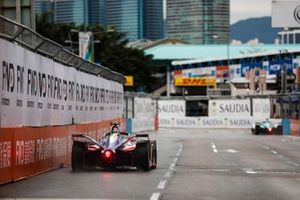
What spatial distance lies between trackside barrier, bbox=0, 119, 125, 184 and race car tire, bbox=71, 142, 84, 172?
0.78 meters

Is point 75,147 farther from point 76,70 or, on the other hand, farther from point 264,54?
point 264,54

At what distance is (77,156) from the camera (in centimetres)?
1834

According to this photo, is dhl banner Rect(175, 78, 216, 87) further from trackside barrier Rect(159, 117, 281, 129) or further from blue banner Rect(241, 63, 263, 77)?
trackside barrier Rect(159, 117, 281, 129)

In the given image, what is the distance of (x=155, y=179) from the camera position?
16547mm

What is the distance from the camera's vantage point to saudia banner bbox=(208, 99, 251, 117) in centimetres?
7919

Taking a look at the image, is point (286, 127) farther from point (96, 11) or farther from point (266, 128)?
point (96, 11)

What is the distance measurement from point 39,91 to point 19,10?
518 centimetres

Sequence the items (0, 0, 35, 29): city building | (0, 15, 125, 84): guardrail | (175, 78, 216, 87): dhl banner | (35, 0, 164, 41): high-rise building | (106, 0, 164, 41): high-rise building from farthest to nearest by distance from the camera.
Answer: (175, 78, 216, 87): dhl banner, (106, 0, 164, 41): high-rise building, (35, 0, 164, 41): high-rise building, (0, 0, 35, 29): city building, (0, 15, 125, 84): guardrail

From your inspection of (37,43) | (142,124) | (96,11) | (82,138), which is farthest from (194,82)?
(37,43)

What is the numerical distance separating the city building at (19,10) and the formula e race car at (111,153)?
605 cm

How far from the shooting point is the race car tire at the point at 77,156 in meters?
18.3

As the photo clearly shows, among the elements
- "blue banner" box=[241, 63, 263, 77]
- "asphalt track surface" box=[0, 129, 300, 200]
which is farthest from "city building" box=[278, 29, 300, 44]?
"asphalt track surface" box=[0, 129, 300, 200]

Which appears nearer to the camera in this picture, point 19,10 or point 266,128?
point 19,10

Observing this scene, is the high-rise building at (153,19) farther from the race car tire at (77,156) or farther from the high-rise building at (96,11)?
the race car tire at (77,156)
